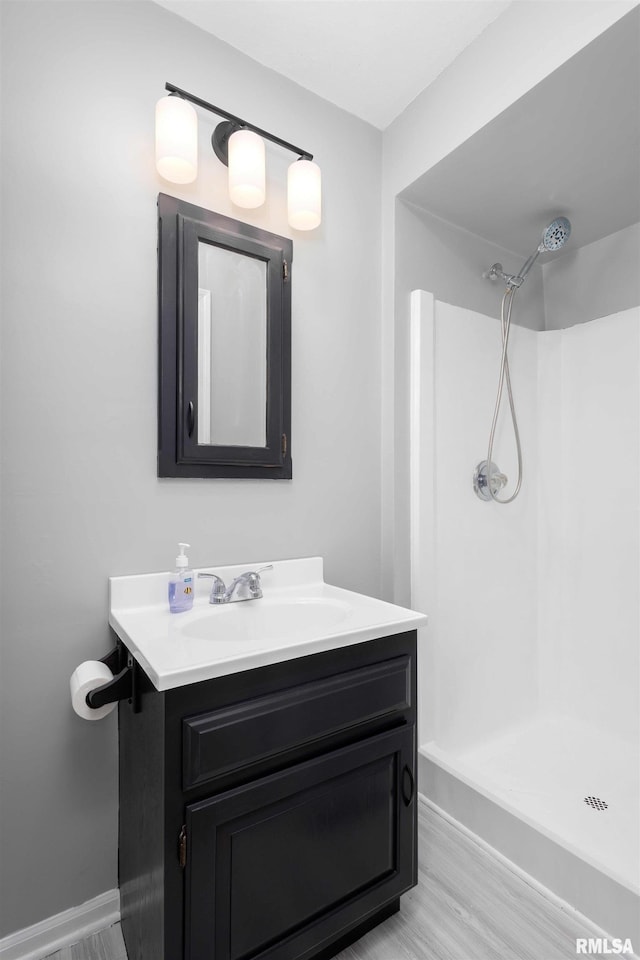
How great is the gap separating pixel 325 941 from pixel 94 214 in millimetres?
1853

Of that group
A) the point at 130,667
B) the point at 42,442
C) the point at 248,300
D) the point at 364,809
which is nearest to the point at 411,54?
the point at 248,300

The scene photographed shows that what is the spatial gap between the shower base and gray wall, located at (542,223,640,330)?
1.83 m

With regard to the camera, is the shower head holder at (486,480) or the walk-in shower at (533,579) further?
the shower head holder at (486,480)

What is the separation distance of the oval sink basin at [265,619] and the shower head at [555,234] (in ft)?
5.20

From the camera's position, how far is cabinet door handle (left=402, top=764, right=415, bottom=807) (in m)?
1.24

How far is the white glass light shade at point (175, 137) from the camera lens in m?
1.32

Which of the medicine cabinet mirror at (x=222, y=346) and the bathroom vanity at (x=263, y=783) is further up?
the medicine cabinet mirror at (x=222, y=346)

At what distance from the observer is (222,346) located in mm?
1493

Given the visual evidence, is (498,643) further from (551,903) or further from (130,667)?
(130,667)

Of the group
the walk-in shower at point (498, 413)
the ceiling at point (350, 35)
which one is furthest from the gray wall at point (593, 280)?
the ceiling at point (350, 35)

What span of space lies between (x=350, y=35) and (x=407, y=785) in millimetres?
2171

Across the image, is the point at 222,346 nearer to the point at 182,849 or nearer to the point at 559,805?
the point at 182,849

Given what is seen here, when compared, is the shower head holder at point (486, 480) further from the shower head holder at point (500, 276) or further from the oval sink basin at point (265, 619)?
the oval sink basin at point (265, 619)
